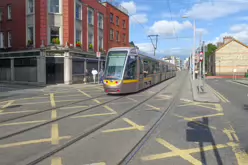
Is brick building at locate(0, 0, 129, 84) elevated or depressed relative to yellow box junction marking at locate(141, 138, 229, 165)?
elevated

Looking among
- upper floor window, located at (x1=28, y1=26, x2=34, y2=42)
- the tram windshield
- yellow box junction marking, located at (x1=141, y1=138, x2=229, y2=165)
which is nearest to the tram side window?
the tram windshield

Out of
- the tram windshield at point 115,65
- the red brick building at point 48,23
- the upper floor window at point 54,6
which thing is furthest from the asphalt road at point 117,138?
the upper floor window at point 54,6

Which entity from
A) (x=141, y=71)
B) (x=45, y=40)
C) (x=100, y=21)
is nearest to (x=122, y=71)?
(x=141, y=71)

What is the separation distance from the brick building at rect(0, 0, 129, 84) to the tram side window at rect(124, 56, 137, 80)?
12.5 metres

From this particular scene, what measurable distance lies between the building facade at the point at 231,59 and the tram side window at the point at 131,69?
60367 mm

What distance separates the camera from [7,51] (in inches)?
1147

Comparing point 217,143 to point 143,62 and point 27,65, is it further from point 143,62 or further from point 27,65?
point 27,65

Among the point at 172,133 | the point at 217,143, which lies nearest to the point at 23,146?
the point at 172,133

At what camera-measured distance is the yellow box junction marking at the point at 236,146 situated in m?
4.91

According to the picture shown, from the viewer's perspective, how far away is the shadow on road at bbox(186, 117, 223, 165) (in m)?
5.18

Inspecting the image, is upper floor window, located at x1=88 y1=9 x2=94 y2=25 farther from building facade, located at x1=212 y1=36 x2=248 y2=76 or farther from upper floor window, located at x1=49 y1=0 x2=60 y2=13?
building facade, located at x1=212 y1=36 x2=248 y2=76

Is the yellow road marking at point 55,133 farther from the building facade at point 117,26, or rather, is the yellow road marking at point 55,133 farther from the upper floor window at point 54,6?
the building facade at point 117,26

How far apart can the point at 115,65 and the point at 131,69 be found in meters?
1.04

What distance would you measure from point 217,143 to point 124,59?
1020cm
